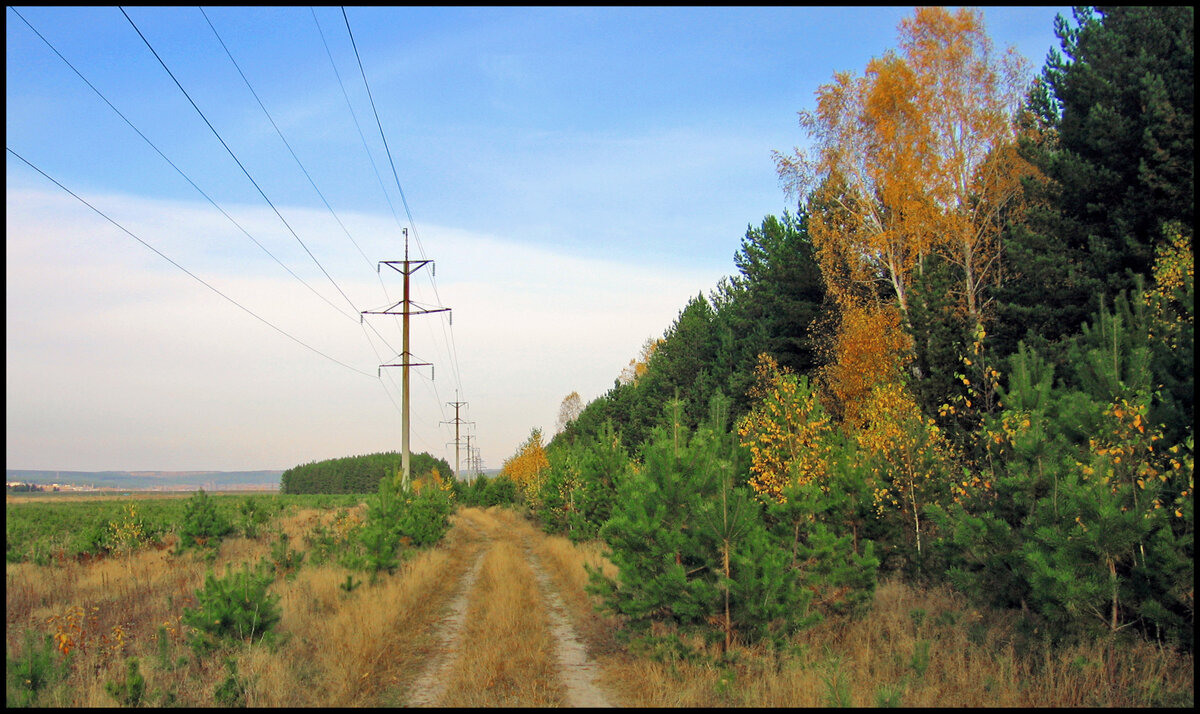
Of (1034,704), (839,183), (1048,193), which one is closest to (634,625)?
(1034,704)

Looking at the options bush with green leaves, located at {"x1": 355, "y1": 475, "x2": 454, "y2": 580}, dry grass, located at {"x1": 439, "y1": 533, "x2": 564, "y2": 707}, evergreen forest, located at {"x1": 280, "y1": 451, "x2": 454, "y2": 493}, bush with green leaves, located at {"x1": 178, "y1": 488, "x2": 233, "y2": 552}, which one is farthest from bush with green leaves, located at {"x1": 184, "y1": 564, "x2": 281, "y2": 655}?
evergreen forest, located at {"x1": 280, "y1": 451, "x2": 454, "y2": 493}

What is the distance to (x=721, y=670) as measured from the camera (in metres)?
8.59

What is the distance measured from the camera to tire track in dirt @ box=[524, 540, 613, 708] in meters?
7.91

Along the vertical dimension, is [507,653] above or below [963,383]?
below

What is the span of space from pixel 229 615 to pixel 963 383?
55.4 feet

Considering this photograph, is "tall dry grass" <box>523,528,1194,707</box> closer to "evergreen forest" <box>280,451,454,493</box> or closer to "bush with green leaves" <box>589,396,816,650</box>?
"bush with green leaves" <box>589,396,816,650</box>

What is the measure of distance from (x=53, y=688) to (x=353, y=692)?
127 inches

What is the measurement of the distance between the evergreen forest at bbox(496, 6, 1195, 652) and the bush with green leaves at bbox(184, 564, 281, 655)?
4638 mm

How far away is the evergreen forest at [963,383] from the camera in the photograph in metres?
8.47

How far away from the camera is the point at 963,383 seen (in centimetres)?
1806

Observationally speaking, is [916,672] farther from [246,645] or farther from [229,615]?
[229,615]

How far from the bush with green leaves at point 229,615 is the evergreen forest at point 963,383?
464cm

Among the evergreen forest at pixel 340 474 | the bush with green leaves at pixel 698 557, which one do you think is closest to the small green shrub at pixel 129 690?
the bush with green leaves at pixel 698 557

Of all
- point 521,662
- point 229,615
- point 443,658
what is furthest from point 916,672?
point 229,615
